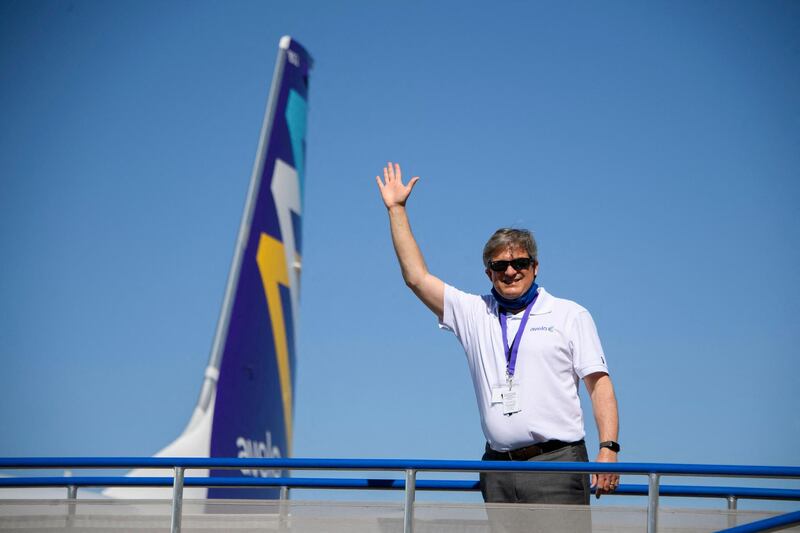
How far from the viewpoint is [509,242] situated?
5.12 meters

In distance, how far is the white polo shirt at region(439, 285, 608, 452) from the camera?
191 inches

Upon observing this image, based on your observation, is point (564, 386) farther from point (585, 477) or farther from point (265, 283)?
point (265, 283)

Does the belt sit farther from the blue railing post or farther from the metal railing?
the blue railing post

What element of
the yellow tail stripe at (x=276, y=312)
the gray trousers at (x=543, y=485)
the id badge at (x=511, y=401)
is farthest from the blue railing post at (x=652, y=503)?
the yellow tail stripe at (x=276, y=312)

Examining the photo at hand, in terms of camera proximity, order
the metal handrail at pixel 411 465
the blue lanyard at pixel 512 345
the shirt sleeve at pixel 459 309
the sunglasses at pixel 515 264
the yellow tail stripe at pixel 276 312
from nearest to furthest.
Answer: the metal handrail at pixel 411 465 < the blue lanyard at pixel 512 345 < the sunglasses at pixel 515 264 < the shirt sleeve at pixel 459 309 < the yellow tail stripe at pixel 276 312

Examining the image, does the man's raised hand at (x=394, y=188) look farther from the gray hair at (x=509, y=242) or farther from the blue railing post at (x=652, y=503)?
the blue railing post at (x=652, y=503)

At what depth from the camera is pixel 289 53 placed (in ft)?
53.1

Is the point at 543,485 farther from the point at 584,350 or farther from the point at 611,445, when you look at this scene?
the point at 584,350

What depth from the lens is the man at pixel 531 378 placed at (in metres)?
4.79

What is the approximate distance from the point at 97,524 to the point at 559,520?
216 cm

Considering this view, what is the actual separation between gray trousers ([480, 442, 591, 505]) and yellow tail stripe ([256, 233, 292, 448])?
357 inches

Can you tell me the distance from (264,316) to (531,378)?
900 cm

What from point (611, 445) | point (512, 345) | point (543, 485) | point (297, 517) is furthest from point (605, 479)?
point (297, 517)

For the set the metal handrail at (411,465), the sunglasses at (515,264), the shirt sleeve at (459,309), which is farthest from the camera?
the shirt sleeve at (459,309)
